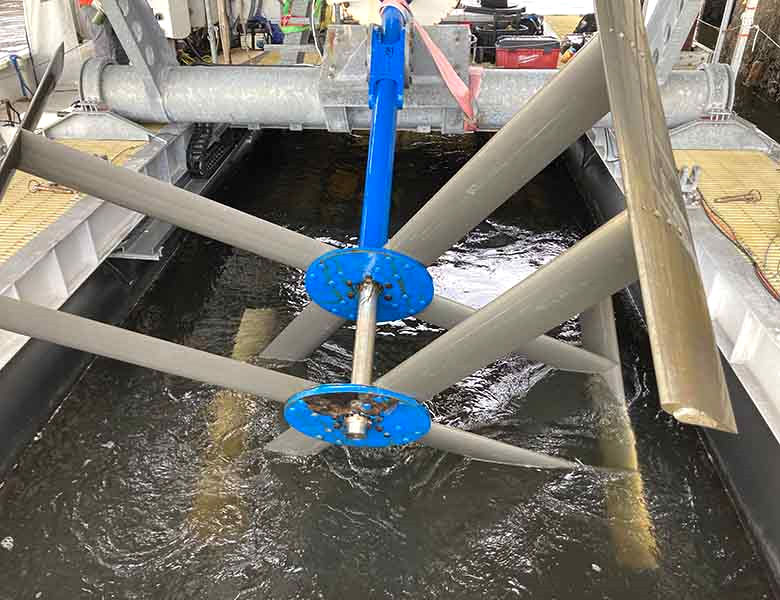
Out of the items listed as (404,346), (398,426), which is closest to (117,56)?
(404,346)

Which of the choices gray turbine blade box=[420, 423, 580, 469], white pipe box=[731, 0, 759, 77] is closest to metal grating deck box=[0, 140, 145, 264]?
gray turbine blade box=[420, 423, 580, 469]

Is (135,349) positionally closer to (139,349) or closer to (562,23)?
(139,349)

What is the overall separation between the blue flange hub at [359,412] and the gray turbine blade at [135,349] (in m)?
0.37

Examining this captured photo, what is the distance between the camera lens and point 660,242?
1333 mm

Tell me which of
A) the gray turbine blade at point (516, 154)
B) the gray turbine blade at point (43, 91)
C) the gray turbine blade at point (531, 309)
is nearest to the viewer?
the gray turbine blade at point (531, 309)

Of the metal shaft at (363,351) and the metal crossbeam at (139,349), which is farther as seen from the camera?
the metal crossbeam at (139,349)

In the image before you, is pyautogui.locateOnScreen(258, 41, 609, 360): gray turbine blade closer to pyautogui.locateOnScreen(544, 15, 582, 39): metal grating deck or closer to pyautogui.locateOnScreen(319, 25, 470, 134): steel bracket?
pyautogui.locateOnScreen(319, 25, 470, 134): steel bracket

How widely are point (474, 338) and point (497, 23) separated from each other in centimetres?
787

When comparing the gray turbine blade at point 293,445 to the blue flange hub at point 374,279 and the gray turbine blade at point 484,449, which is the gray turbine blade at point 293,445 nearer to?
the gray turbine blade at point 484,449

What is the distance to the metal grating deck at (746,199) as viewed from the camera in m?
4.48

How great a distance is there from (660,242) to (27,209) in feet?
16.3

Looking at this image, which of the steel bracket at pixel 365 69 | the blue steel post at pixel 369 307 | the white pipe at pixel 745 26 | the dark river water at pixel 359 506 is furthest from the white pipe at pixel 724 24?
the blue steel post at pixel 369 307

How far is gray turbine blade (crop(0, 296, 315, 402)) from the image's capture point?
112 inches

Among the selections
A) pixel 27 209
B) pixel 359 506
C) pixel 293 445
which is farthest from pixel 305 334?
pixel 27 209
